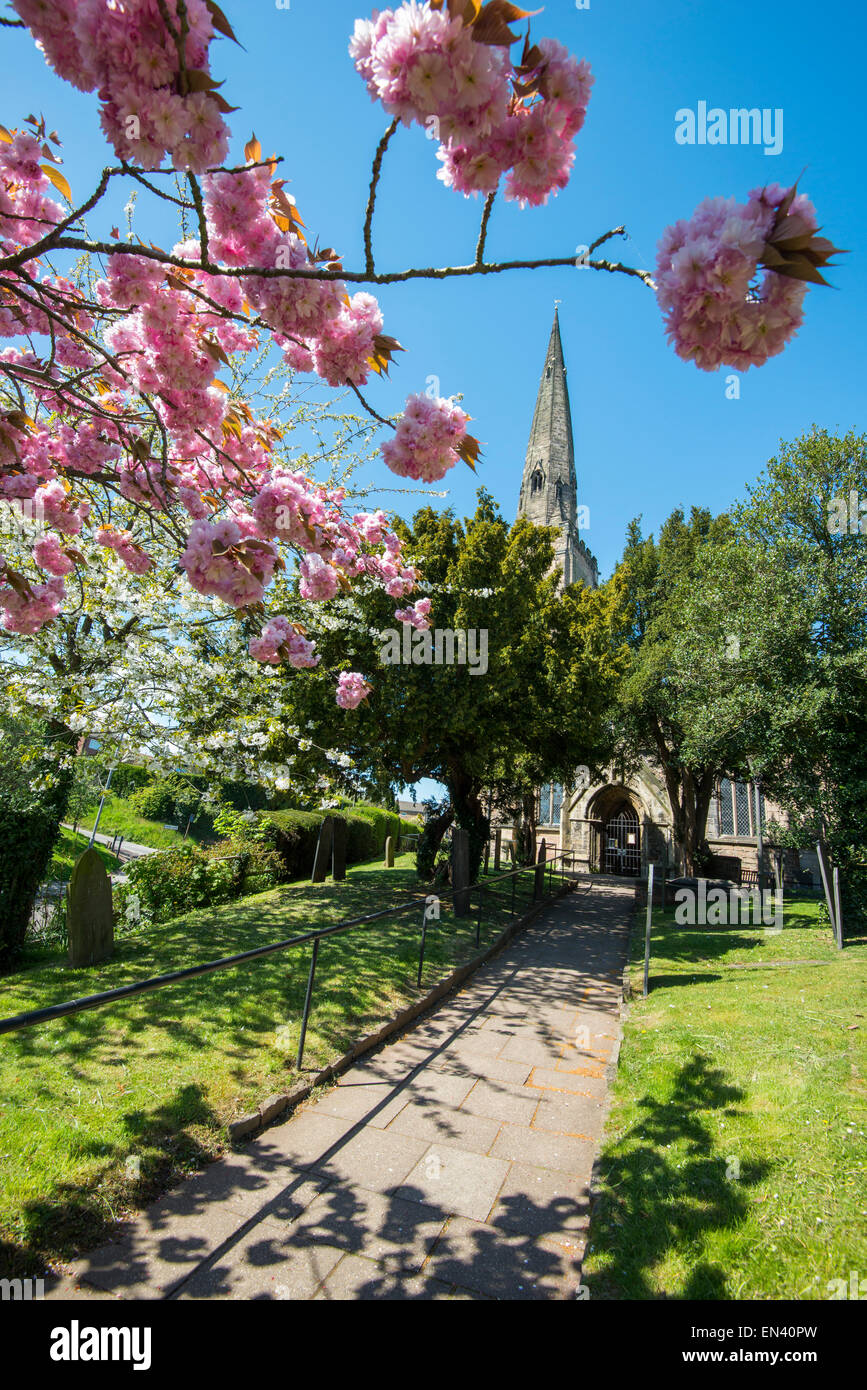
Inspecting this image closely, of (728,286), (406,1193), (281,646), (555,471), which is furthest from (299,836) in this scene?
(555,471)

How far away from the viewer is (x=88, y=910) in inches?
272

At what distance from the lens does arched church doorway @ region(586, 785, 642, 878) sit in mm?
30922

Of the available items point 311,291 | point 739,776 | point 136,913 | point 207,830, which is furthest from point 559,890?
point 311,291

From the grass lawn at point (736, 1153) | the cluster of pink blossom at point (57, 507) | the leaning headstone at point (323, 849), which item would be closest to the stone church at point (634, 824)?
the leaning headstone at point (323, 849)

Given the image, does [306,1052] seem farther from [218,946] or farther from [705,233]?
[705,233]

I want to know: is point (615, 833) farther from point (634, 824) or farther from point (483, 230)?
point (483, 230)

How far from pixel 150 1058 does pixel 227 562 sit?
365 cm

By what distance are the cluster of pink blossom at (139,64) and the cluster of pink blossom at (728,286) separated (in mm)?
1638

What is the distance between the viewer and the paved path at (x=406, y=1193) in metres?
2.72

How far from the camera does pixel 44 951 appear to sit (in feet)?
27.1

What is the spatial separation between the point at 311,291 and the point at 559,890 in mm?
17878

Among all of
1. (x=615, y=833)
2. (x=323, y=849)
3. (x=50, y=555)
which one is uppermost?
(x=50, y=555)

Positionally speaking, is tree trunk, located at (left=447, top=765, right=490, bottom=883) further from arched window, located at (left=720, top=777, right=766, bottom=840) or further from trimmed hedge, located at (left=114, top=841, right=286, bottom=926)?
arched window, located at (left=720, top=777, right=766, bottom=840)

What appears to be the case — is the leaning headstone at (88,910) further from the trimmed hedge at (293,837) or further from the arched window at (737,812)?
the arched window at (737,812)
